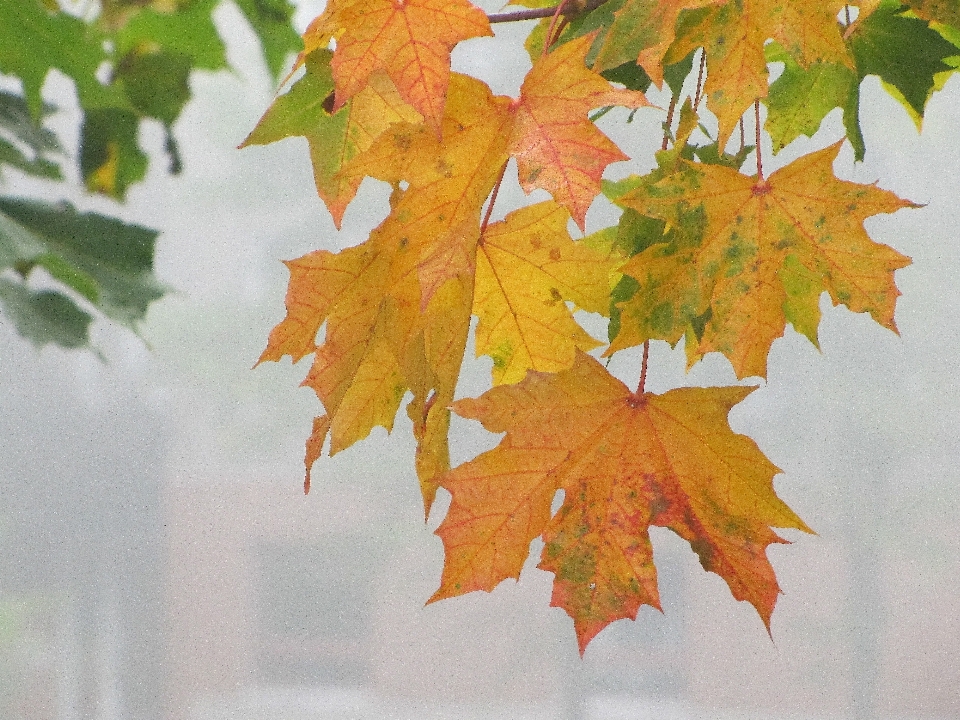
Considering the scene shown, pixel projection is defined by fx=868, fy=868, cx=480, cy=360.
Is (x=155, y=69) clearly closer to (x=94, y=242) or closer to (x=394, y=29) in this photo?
(x=94, y=242)

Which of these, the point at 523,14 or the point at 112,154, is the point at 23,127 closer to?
the point at 112,154

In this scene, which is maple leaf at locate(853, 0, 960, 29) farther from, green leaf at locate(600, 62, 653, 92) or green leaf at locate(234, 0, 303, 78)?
green leaf at locate(234, 0, 303, 78)

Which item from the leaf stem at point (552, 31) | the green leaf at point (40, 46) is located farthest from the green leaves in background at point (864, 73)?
the green leaf at point (40, 46)

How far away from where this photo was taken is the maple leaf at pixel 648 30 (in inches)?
10.8

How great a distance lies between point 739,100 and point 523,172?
0.08 meters

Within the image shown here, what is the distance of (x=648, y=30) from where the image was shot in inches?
11.0

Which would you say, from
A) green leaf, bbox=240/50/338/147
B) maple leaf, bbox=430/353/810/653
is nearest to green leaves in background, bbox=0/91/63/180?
green leaf, bbox=240/50/338/147

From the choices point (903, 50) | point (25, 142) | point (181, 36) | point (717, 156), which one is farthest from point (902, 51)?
point (25, 142)

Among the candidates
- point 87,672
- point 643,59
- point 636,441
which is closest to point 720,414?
point 636,441

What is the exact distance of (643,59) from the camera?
0.90ft

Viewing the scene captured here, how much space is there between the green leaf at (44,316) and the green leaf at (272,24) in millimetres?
236

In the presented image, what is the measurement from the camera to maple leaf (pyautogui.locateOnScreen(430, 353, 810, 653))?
33cm

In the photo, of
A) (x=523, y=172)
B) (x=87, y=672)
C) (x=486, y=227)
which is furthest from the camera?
(x=87, y=672)

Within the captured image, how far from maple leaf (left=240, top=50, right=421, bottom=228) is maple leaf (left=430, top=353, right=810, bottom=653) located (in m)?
0.11
